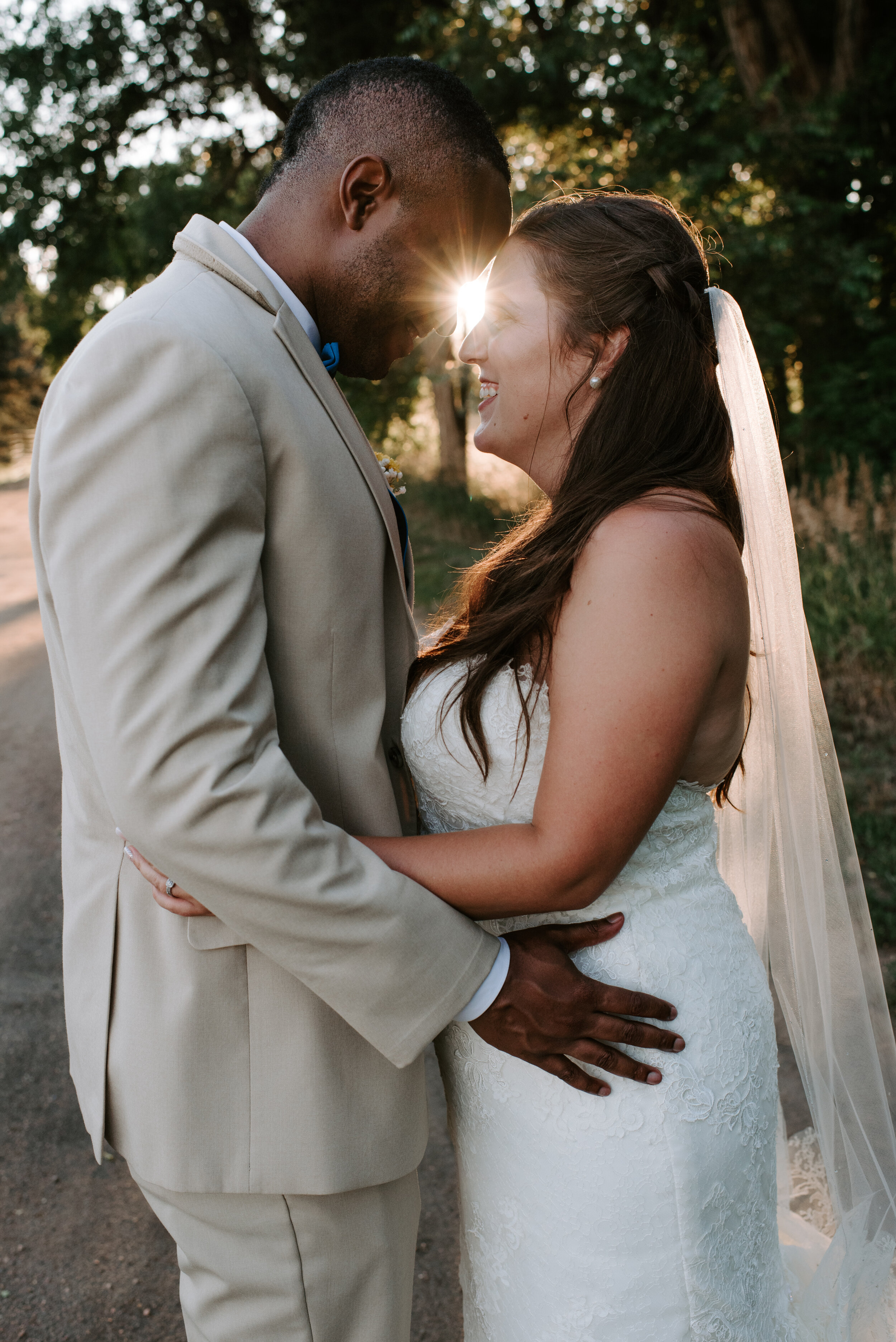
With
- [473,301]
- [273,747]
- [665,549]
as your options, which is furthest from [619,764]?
[473,301]

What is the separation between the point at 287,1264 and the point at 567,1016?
0.61 metres

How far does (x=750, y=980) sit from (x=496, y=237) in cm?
155

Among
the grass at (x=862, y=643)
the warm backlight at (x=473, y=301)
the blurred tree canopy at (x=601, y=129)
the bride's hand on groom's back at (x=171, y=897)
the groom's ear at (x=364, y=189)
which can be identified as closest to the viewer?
the bride's hand on groom's back at (x=171, y=897)

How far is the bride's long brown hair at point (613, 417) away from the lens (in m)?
1.78

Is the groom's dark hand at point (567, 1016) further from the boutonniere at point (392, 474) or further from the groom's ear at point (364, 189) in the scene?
the groom's ear at point (364, 189)

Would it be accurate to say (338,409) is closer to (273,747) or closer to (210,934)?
(273,747)

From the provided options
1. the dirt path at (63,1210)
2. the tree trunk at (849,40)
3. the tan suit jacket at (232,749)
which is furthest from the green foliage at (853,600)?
the tree trunk at (849,40)

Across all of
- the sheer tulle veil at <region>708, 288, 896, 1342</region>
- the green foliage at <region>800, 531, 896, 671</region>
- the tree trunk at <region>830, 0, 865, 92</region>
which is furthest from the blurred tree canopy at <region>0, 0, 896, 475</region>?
the sheer tulle veil at <region>708, 288, 896, 1342</region>

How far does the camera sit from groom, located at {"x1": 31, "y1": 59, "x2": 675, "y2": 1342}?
1319mm

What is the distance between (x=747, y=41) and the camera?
985 centimetres

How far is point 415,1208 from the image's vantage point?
5.96 feet

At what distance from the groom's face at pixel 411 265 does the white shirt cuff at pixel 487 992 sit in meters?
1.12

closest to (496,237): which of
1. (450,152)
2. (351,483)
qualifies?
(450,152)

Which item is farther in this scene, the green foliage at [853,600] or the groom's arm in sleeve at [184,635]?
the green foliage at [853,600]
